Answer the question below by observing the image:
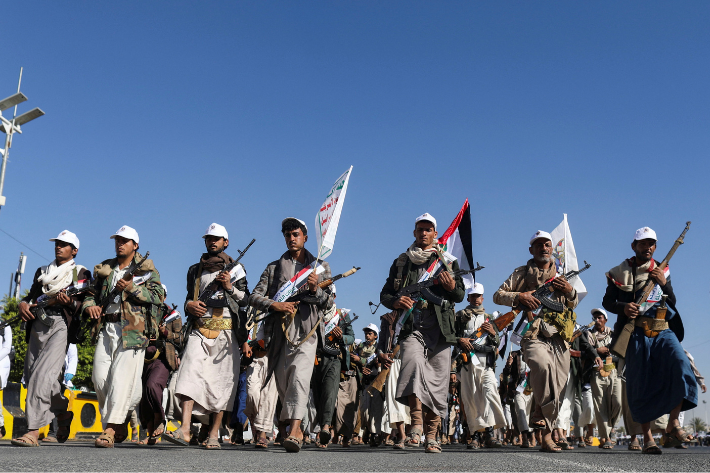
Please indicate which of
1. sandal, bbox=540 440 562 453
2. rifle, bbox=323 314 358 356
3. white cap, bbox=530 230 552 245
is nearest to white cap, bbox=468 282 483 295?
rifle, bbox=323 314 358 356

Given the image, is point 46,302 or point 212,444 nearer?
point 212,444

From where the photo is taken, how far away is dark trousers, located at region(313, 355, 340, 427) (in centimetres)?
1024

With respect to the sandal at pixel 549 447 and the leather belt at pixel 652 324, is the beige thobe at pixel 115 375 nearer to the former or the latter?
the sandal at pixel 549 447

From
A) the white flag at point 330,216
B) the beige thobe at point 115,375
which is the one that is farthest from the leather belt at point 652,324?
the beige thobe at point 115,375

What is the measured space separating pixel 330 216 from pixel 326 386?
318cm

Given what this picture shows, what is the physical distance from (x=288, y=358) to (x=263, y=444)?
1139mm

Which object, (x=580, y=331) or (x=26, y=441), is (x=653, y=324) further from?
(x=26, y=441)

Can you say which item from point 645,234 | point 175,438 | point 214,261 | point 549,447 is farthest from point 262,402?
point 645,234

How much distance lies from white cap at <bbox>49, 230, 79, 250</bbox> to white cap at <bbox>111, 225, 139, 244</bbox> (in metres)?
0.50

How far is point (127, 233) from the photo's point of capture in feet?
27.1

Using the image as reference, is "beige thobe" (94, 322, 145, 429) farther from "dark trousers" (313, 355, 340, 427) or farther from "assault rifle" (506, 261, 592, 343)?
"assault rifle" (506, 261, 592, 343)

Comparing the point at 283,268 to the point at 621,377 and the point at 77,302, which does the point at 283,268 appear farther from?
the point at 621,377

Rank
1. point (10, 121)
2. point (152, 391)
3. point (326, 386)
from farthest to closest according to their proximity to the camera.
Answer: point (10, 121), point (326, 386), point (152, 391)

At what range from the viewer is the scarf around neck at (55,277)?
8039 millimetres
